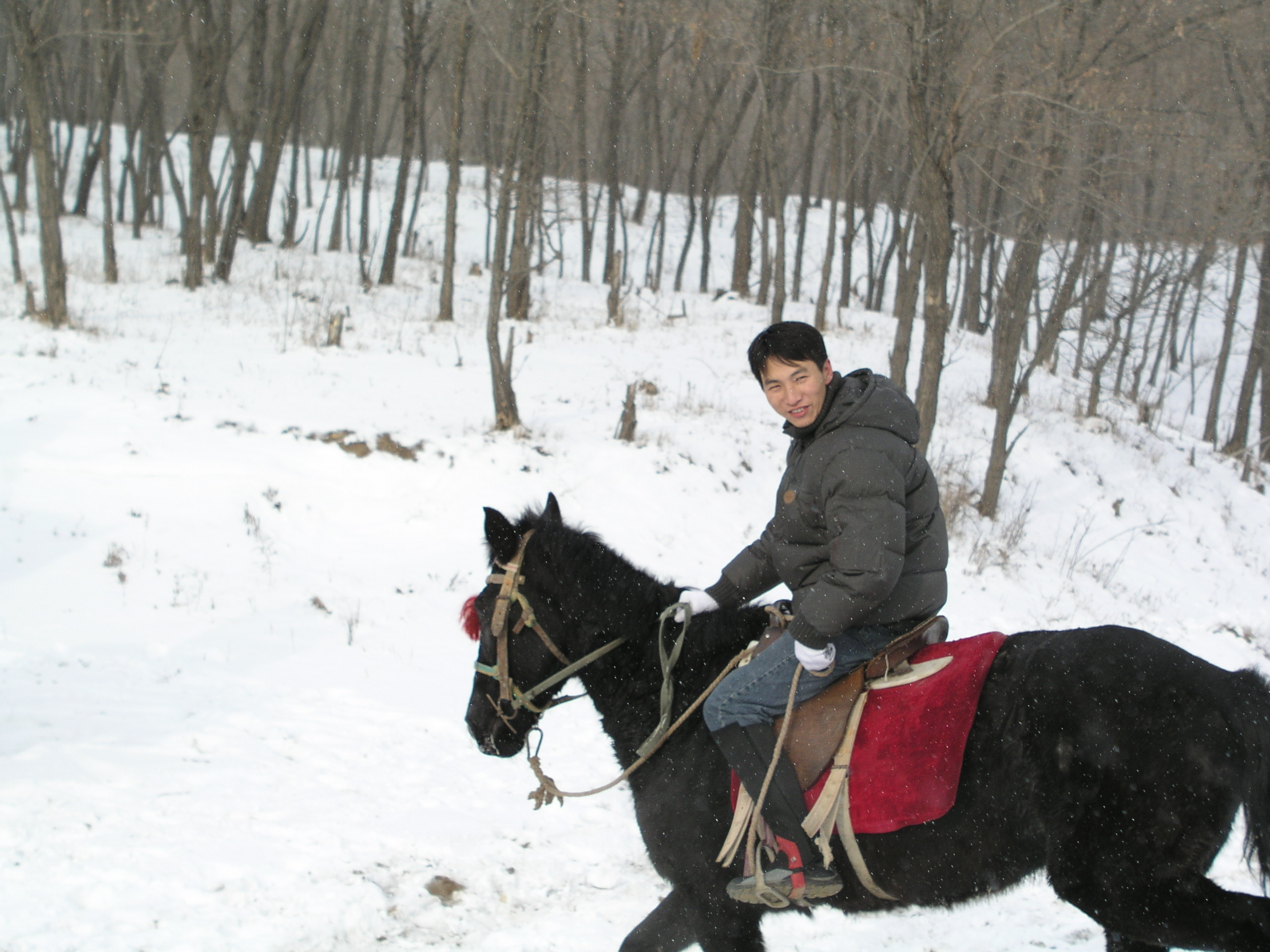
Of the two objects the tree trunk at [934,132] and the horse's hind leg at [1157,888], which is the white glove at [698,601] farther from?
the tree trunk at [934,132]

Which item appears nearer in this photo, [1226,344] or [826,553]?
[826,553]

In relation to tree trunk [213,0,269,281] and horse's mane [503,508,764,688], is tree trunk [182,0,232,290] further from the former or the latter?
horse's mane [503,508,764,688]

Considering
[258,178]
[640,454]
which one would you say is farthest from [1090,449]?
[258,178]

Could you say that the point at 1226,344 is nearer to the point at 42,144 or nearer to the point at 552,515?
the point at 552,515

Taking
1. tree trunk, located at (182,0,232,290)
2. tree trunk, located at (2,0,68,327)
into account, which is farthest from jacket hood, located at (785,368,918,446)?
tree trunk, located at (182,0,232,290)

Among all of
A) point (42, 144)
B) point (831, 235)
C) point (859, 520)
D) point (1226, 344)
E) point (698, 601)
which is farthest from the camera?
point (831, 235)

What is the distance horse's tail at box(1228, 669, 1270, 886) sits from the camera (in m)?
2.64

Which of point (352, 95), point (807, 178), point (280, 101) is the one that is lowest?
point (807, 178)

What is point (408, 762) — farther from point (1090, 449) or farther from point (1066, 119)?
point (1090, 449)

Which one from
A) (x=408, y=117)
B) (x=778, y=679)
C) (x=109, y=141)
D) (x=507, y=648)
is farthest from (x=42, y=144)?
(x=778, y=679)

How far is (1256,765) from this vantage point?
8.68 feet

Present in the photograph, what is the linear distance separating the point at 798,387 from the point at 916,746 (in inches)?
52.6

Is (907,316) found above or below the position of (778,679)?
above

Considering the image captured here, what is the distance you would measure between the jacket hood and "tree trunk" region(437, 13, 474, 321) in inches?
598
